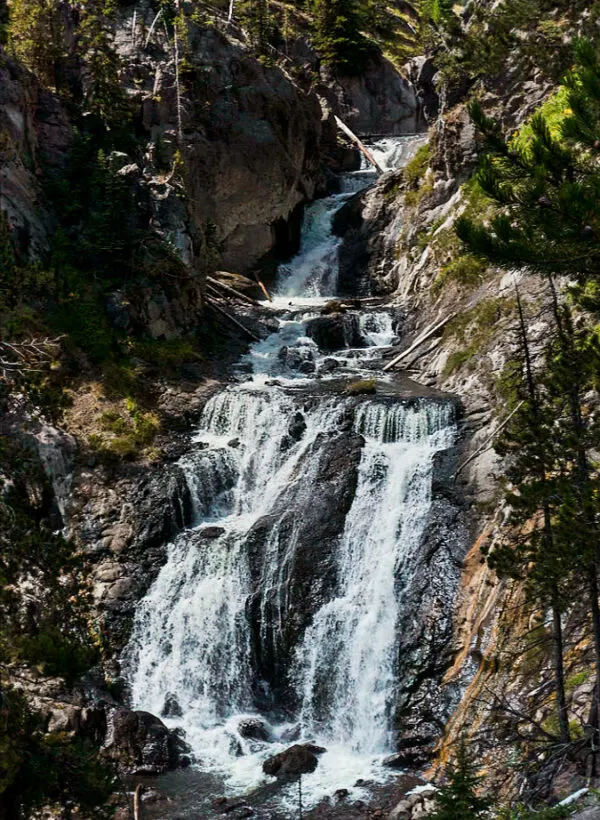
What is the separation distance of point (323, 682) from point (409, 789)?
13.7 feet

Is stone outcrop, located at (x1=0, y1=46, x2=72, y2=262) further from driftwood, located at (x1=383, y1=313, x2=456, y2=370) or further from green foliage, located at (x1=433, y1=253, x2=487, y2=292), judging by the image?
green foliage, located at (x1=433, y1=253, x2=487, y2=292)

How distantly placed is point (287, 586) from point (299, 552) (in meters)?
1.03

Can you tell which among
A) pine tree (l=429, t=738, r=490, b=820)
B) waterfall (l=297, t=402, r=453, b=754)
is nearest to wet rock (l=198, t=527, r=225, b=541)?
waterfall (l=297, t=402, r=453, b=754)

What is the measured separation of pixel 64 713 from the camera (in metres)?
17.9

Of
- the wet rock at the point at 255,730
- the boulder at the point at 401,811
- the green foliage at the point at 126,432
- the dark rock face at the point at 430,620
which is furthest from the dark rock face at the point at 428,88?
the boulder at the point at 401,811

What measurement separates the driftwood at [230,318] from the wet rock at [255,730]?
685 inches

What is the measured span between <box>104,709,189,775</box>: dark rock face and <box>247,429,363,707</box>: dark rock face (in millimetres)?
3113

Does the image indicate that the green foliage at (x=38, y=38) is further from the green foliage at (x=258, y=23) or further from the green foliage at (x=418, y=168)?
the green foliage at (x=418, y=168)

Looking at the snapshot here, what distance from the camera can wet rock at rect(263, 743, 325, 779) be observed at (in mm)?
16734

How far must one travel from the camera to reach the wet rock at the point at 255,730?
60.6 ft

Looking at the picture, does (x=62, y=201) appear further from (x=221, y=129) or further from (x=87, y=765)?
(x=87, y=765)

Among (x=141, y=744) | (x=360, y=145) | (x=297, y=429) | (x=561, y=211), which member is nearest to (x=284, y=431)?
(x=297, y=429)

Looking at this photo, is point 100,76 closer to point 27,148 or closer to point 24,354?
point 27,148

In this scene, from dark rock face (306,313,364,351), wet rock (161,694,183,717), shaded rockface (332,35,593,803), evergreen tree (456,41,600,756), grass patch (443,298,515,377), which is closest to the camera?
evergreen tree (456,41,600,756)
